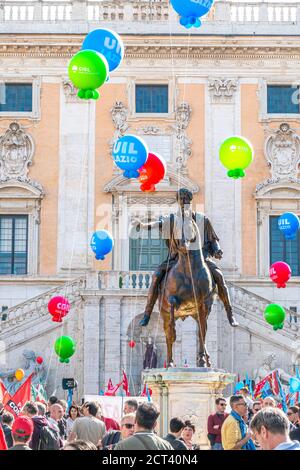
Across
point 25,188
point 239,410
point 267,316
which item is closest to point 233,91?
point 25,188

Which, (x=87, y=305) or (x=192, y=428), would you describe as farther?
(x=87, y=305)

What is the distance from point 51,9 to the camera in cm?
4116

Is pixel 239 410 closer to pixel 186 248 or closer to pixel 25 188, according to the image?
pixel 186 248

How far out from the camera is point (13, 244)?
38688 millimetres

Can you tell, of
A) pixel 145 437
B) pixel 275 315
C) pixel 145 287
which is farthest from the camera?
pixel 145 287

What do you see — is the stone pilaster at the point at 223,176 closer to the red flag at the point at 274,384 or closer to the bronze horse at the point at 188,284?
the red flag at the point at 274,384

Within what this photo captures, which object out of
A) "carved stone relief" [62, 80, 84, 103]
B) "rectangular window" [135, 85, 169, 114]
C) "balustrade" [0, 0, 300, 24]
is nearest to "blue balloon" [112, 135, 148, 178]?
"rectangular window" [135, 85, 169, 114]

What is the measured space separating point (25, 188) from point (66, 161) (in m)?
1.90

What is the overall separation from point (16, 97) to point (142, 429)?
3212 centimetres

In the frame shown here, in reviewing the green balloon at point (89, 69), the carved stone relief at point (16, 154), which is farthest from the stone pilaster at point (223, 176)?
the green balloon at point (89, 69)

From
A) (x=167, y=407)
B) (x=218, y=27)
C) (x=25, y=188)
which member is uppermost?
(x=218, y=27)

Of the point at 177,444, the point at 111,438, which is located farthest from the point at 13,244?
the point at 177,444

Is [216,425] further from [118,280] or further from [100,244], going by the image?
[118,280]

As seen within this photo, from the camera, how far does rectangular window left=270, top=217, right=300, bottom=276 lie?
38625mm
